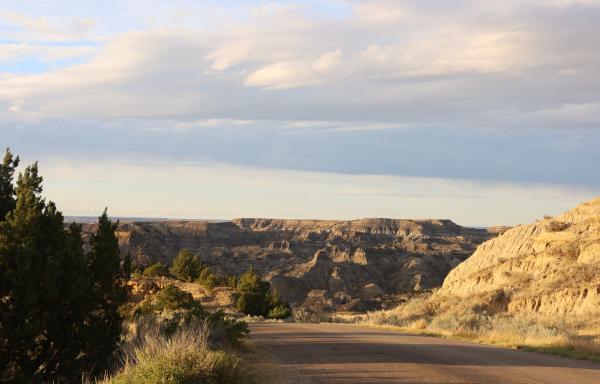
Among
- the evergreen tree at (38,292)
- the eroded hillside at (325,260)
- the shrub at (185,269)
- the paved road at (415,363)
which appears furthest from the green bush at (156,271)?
the evergreen tree at (38,292)

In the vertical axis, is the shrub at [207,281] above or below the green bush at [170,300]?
below

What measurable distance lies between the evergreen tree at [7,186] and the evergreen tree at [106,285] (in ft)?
8.04

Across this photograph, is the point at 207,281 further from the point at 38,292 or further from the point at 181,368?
the point at 181,368

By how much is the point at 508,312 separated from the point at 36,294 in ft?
104

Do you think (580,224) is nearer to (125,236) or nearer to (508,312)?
(508,312)

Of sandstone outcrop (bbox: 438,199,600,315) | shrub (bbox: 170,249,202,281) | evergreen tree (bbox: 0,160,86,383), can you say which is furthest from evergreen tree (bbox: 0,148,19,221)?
shrub (bbox: 170,249,202,281)

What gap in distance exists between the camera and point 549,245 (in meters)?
49.1

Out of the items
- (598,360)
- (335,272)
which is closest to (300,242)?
(335,272)

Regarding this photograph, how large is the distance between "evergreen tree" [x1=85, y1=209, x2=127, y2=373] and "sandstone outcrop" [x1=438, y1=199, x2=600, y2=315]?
26.2m

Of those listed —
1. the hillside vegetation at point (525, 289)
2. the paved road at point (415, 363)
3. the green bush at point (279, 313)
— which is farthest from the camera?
the green bush at point (279, 313)

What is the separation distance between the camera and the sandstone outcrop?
39.0m

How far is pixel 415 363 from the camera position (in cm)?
1577

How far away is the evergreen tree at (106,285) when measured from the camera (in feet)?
59.6

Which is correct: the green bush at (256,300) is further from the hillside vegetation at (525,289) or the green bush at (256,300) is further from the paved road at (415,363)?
the paved road at (415,363)
